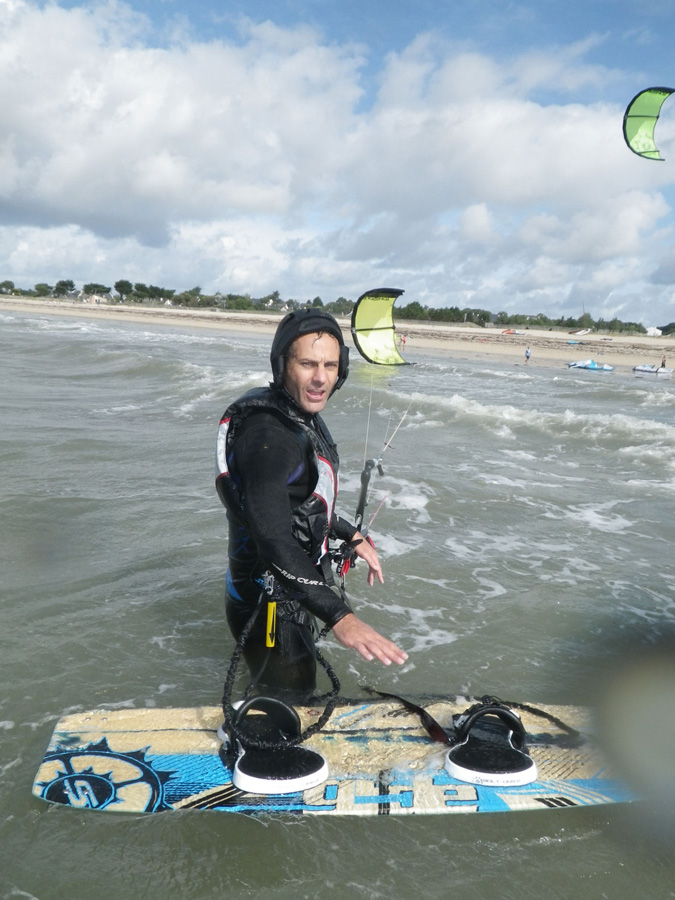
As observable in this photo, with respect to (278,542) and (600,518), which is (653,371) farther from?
(278,542)

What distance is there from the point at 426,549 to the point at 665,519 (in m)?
3.92

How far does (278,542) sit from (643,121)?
7210 mm

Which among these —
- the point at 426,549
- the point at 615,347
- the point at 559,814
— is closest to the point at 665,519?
the point at 426,549

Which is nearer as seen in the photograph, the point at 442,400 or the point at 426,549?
the point at 426,549

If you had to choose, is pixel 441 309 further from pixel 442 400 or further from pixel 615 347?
pixel 442 400

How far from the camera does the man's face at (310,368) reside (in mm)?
2840

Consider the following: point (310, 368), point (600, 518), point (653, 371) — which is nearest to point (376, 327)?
point (310, 368)

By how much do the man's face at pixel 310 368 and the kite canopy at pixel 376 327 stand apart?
2.88m

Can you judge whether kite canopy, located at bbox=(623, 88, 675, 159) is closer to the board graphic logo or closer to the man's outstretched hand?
the man's outstretched hand

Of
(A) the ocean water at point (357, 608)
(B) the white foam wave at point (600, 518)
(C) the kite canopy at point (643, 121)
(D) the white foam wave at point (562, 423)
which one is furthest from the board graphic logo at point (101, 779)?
(D) the white foam wave at point (562, 423)

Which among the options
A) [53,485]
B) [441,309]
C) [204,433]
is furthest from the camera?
[441,309]

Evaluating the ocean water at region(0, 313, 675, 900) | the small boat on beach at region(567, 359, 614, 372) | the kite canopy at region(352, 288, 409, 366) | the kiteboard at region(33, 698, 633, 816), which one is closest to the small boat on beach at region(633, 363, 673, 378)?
the small boat on beach at region(567, 359, 614, 372)

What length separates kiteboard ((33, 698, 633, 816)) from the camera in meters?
3.01

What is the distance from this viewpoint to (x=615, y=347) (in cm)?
5941
